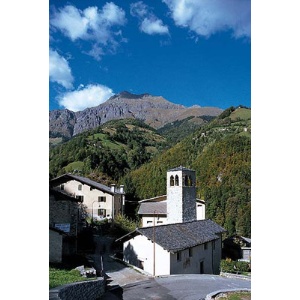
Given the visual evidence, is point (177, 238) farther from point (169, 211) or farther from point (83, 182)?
point (83, 182)

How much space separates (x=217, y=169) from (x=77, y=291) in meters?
2.11

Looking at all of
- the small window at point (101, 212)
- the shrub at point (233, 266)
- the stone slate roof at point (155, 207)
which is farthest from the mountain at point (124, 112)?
the shrub at point (233, 266)

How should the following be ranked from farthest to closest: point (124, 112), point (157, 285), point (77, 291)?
point (124, 112), point (157, 285), point (77, 291)

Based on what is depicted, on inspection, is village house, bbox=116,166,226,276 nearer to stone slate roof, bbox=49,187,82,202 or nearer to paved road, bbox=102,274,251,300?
paved road, bbox=102,274,251,300

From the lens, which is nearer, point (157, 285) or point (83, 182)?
point (157, 285)

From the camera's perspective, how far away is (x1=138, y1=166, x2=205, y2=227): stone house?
4.05 m

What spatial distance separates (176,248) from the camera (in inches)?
137

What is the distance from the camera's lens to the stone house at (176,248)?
10.8 feet

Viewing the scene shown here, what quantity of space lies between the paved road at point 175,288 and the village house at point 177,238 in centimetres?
10

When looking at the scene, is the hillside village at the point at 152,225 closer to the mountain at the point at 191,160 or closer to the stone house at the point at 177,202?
the stone house at the point at 177,202

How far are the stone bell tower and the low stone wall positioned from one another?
52.3 inches

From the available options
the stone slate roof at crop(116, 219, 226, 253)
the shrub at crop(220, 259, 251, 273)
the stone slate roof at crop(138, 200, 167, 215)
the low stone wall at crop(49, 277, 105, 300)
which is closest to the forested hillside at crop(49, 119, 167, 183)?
the stone slate roof at crop(138, 200, 167, 215)

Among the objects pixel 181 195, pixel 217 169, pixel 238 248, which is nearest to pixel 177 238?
pixel 181 195
